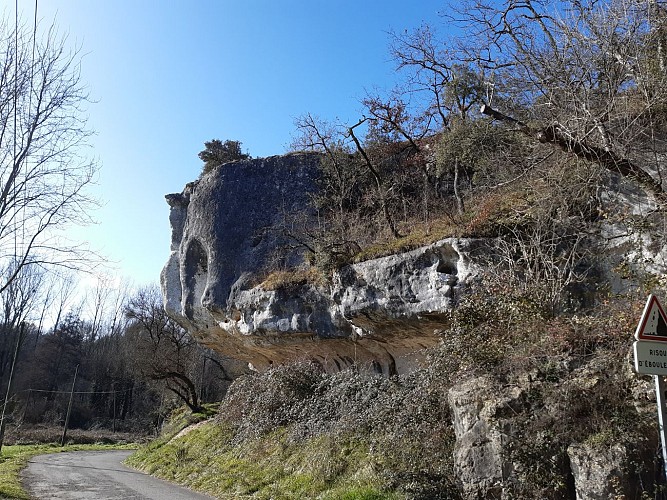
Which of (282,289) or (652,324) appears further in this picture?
(282,289)

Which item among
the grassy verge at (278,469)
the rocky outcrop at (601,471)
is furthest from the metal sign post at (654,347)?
the grassy verge at (278,469)

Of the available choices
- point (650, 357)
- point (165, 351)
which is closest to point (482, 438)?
point (650, 357)

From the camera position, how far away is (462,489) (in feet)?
22.4

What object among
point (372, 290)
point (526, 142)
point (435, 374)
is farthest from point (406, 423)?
point (526, 142)

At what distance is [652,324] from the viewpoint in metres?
4.60

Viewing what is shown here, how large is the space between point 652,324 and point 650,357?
304 millimetres

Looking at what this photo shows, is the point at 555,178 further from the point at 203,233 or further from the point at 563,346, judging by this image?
the point at 203,233

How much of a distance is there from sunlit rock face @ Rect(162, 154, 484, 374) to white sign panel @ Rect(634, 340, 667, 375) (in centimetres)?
536

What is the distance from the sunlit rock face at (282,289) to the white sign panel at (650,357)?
5.36m

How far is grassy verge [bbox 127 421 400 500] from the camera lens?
28.2 ft

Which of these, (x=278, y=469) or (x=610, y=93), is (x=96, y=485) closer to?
(x=278, y=469)

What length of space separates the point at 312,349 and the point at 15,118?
9776 millimetres

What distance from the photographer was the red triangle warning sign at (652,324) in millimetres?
4570

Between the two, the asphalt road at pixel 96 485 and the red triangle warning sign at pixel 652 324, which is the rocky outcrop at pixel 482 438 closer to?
the red triangle warning sign at pixel 652 324
